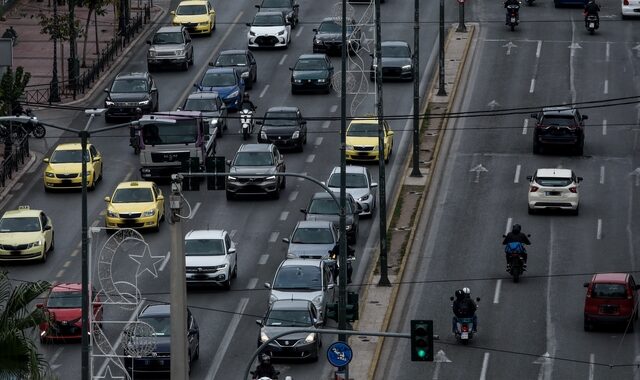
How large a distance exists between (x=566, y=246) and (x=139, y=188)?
1403 cm

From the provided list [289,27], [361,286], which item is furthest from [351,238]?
[289,27]

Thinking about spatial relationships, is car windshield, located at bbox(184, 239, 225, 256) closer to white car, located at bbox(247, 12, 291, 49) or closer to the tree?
the tree

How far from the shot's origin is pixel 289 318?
172ft

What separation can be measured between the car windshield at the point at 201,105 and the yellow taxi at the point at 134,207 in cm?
991

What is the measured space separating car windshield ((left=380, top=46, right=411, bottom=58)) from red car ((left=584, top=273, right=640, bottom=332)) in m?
28.6

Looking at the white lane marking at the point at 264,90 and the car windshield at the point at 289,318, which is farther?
the white lane marking at the point at 264,90

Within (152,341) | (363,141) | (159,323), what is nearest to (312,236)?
(159,323)

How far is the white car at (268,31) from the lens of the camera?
3440 inches

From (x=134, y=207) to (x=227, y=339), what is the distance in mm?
10267

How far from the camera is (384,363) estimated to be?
5338 cm

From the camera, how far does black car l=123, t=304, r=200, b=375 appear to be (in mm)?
48375

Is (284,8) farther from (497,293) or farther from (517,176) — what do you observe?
(497,293)

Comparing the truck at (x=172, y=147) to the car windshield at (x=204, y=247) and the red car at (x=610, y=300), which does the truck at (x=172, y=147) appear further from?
the red car at (x=610, y=300)

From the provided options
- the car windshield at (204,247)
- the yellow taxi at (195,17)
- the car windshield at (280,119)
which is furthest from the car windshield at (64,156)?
the yellow taxi at (195,17)
